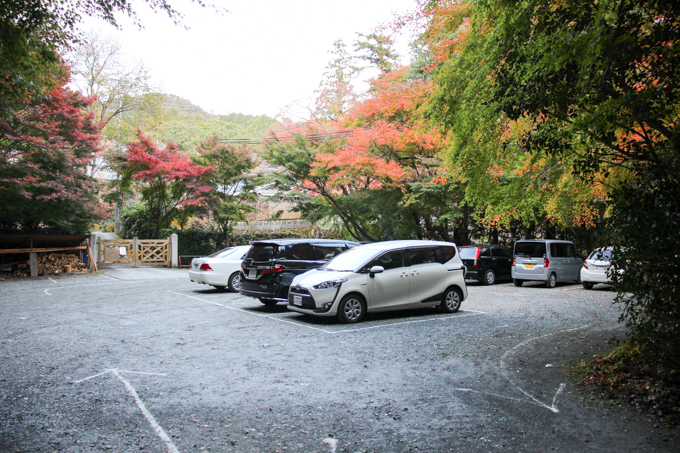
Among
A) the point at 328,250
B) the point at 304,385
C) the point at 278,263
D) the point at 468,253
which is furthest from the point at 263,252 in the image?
the point at 468,253

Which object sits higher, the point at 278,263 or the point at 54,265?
the point at 278,263

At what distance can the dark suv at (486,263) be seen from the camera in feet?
56.2

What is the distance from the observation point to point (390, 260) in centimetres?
937

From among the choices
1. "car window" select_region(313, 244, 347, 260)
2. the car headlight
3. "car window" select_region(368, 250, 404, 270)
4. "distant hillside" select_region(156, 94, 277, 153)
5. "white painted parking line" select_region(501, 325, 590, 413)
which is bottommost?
"white painted parking line" select_region(501, 325, 590, 413)

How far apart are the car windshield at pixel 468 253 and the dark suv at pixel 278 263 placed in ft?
24.8

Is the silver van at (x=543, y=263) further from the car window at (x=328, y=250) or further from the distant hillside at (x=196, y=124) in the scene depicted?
the distant hillside at (x=196, y=124)

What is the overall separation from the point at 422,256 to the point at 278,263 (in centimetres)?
315

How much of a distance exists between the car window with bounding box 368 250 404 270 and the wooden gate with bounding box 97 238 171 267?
1875 centimetres

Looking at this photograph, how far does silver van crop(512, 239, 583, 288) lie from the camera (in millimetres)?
16203

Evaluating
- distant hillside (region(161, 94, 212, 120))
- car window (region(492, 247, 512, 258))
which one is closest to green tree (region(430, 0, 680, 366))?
car window (region(492, 247, 512, 258))

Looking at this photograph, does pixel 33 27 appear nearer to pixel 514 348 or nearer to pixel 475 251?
pixel 514 348

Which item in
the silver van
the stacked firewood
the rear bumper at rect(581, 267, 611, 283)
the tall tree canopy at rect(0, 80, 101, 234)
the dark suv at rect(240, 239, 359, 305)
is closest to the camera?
the dark suv at rect(240, 239, 359, 305)

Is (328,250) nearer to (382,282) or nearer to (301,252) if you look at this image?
(301,252)

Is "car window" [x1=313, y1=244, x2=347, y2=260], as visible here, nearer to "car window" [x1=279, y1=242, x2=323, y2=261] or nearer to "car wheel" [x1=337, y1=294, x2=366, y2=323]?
"car window" [x1=279, y1=242, x2=323, y2=261]
